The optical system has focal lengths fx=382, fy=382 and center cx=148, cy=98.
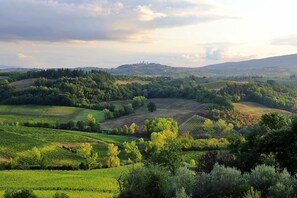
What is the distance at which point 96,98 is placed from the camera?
160125 millimetres

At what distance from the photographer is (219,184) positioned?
20953 mm

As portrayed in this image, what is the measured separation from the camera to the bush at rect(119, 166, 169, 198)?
2517 centimetres

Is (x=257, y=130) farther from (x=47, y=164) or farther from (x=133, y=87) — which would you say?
(x=133, y=87)

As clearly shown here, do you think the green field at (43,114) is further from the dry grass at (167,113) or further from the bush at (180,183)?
the bush at (180,183)

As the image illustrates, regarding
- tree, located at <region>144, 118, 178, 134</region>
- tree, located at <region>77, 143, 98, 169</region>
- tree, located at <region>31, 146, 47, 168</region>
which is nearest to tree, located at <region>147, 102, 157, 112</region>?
tree, located at <region>144, 118, 178, 134</region>

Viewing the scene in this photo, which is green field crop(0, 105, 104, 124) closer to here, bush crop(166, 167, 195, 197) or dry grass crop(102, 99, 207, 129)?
dry grass crop(102, 99, 207, 129)

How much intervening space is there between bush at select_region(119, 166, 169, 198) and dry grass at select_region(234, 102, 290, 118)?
103123mm

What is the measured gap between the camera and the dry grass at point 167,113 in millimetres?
125500

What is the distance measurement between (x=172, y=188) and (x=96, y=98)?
139951mm

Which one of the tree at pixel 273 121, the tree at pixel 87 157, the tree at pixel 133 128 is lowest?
the tree at pixel 133 128

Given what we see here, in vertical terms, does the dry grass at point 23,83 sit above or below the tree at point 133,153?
above

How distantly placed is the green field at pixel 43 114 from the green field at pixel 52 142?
2283cm

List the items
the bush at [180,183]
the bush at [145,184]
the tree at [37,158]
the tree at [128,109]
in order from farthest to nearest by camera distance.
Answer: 1. the tree at [128,109]
2. the tree at [37,158]
3. the bush at [145,184]
4. the bush at [180,183]

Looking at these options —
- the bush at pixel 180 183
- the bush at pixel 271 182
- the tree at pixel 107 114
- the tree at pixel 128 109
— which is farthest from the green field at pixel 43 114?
the bush at pixel 271 182
